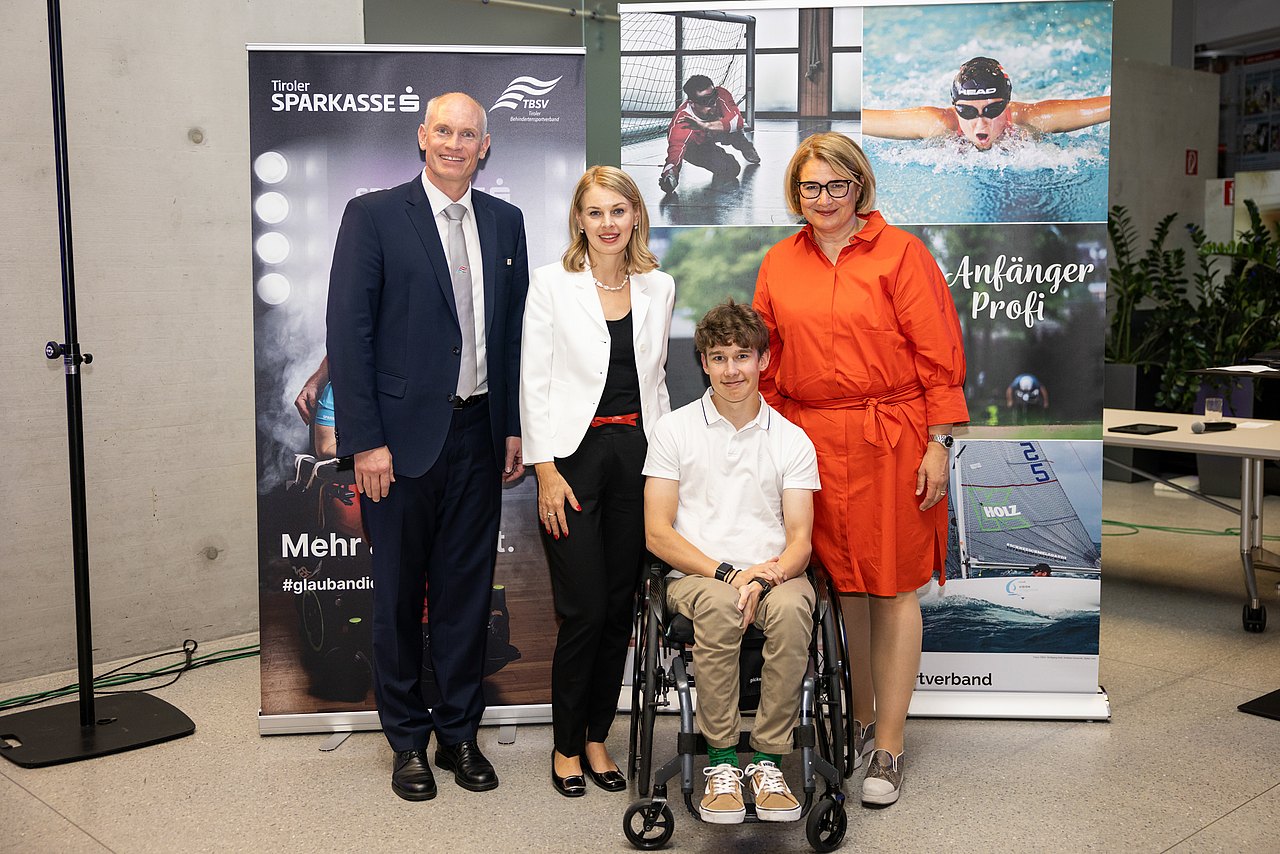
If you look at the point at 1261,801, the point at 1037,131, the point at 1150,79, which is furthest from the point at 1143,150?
the point at 1261,801

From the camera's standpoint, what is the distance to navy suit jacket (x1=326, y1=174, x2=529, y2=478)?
9.32 feet

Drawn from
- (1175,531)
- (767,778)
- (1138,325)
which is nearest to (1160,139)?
(1138,325)

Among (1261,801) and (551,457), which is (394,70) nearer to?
(551,457)

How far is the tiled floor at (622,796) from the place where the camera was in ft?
8.79

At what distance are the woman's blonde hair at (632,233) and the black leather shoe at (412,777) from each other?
1.35 metres

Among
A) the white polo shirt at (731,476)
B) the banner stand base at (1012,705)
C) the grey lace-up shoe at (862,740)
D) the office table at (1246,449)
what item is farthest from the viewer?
the office table at (1246,449)

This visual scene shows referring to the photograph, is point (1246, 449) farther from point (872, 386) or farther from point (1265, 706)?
point (872, 386)

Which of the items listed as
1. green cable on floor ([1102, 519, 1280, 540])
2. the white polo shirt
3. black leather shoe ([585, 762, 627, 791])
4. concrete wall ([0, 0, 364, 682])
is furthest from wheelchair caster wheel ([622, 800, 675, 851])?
green cable on floor ([1102, 519, 1280, 540])

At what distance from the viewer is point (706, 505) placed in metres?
2.82

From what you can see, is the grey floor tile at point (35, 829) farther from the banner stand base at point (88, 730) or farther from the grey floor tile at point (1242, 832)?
the grey floor tile at point (1242, 832)

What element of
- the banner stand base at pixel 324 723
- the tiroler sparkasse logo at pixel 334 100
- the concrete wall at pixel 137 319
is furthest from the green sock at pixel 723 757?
the concrete wall at pixel 137 319

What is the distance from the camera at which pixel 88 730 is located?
3.34 m

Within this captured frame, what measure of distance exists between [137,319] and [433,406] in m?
1.74

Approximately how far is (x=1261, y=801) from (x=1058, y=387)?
1.25 meters
